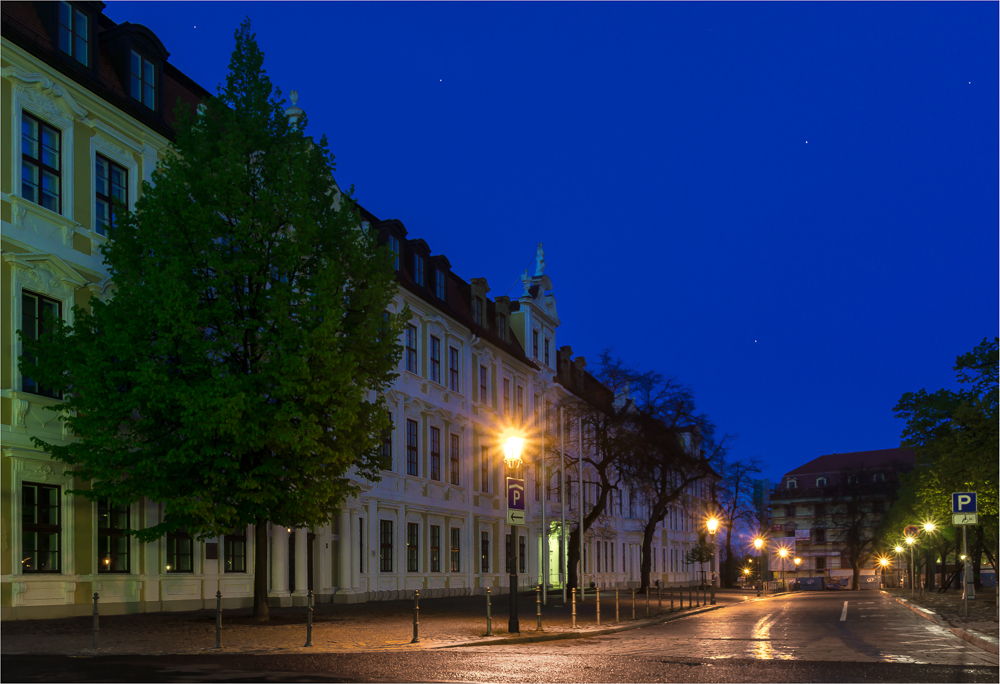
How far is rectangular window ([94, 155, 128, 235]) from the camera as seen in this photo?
24.4 m

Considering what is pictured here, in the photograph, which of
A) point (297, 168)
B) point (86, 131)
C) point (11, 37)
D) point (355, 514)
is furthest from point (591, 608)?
point (11, 37)

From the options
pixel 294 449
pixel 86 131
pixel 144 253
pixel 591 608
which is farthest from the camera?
pixel 591 608

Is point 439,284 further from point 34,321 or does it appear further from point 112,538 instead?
point 34,321

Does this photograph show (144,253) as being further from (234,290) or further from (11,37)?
(11,37)

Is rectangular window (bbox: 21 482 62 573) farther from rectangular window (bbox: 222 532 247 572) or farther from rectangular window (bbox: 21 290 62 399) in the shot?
rectangular window (bbox: 222 532 247 572)

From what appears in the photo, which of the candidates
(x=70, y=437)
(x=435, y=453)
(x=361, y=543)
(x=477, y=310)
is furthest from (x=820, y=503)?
(x=70, y=437)

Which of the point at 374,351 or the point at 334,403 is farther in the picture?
the point at 374,351

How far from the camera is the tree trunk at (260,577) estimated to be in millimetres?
21844

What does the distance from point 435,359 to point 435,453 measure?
13.0 feet

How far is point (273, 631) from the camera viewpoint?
764 inches

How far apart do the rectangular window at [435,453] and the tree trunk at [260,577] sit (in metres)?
19.9

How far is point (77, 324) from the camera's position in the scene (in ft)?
68.8

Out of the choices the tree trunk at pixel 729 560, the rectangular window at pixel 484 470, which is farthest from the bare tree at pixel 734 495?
the rectangular window at pixel 484 470

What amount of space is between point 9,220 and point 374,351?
8209 mm
